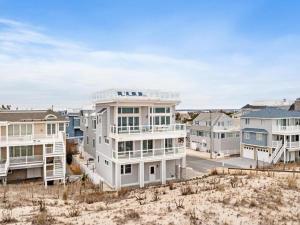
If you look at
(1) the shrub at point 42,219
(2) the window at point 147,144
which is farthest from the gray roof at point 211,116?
(1) the shrub at point 42,219

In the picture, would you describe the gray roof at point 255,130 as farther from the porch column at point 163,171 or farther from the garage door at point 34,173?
the garage door at point 34,173

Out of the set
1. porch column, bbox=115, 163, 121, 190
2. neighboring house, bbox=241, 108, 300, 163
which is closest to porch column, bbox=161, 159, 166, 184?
porch column, bbox=115, 163, 121, 190

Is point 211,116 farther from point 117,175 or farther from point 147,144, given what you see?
point 117,175

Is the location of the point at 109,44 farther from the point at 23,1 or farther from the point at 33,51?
the point at 23,1

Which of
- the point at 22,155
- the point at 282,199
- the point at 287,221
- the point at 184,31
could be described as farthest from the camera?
the point at 22,155

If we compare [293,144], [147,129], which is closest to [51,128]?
[147,129]

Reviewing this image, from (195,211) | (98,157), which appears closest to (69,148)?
(98,157)
